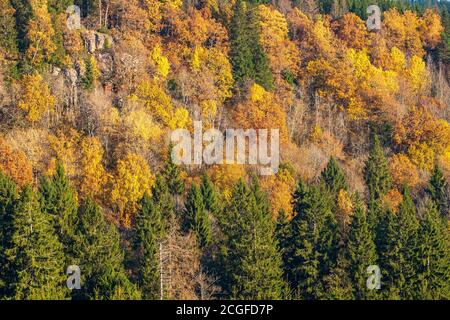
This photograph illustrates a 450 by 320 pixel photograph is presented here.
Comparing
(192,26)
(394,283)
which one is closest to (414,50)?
(192,26)

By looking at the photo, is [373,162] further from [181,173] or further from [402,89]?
[402,89]

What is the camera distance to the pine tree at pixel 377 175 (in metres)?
63.2


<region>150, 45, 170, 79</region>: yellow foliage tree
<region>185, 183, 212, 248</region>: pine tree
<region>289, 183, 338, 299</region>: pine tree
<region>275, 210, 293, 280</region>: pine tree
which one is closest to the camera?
<region>289, 183, 338, 299</region>: pine tree

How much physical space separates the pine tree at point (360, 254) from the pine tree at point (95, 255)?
12.7 meters

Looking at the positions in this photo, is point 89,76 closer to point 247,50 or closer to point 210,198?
point 247,50

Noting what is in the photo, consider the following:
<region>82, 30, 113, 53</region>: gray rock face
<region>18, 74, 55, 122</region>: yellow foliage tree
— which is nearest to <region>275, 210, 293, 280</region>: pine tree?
<region>18, 74, 55, 122</region>: yellow foliage tree

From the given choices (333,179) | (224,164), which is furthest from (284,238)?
(224,164)

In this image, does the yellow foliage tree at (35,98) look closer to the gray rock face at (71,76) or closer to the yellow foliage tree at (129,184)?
the gray rock face at (71,76)

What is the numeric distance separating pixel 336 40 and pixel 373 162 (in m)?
26.1

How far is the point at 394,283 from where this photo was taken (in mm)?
43938

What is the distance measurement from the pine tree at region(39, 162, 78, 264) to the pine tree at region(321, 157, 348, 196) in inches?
793

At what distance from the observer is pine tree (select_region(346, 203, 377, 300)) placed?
4366cm

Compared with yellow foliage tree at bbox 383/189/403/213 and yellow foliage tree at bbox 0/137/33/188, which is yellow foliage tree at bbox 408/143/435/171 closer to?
yellow foliage tree at bbox 383/189/403/213

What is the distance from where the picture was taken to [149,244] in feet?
146
